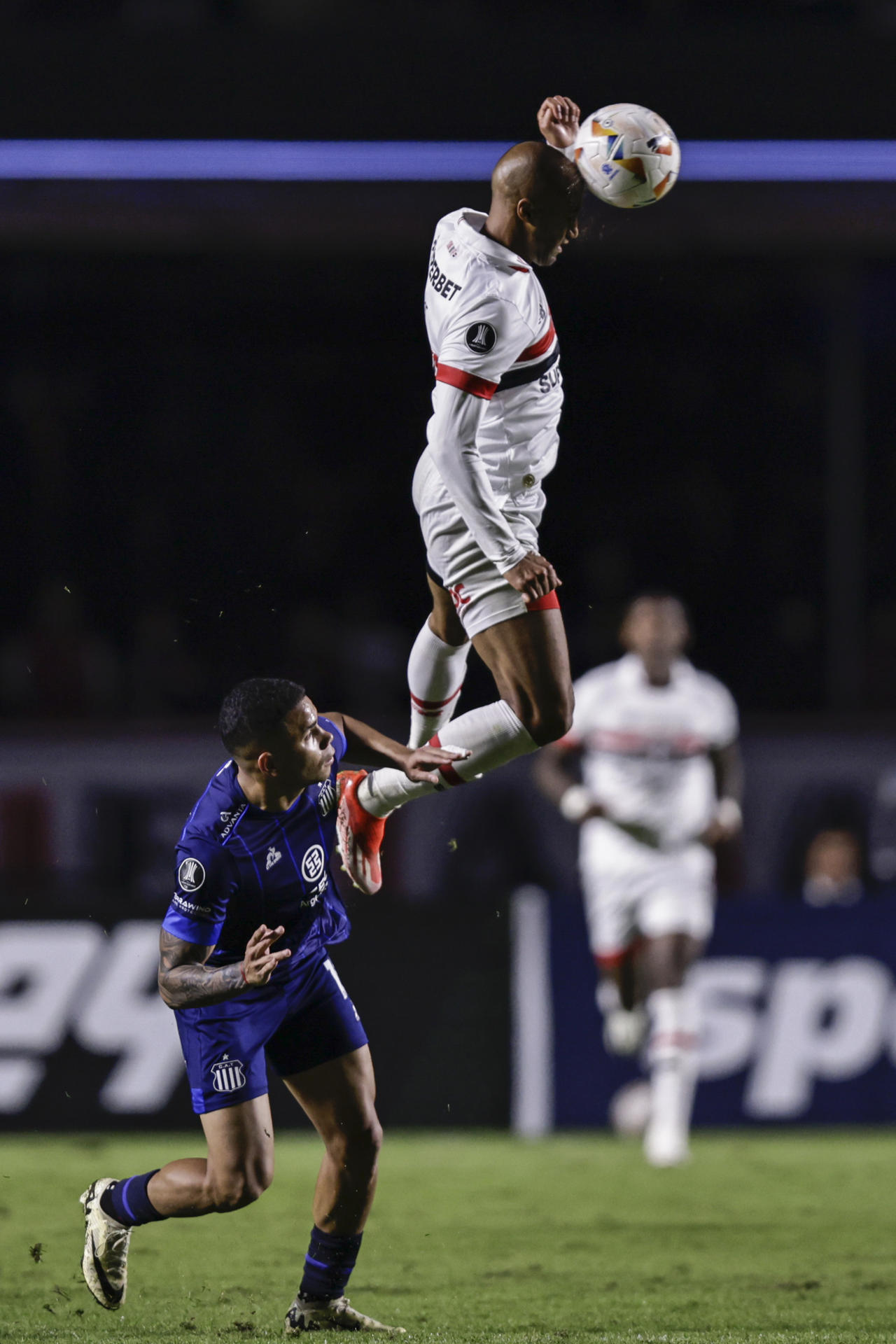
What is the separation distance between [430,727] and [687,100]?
26.4 feet

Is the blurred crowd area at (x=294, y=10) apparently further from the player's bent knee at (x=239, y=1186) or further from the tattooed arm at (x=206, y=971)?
the player's bent knee at (x=239, y=1186)

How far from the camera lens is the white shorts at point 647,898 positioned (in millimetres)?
8477

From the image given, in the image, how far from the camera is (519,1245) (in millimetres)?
6551

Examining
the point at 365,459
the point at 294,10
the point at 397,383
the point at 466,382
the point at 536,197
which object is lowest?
the point at 466,382

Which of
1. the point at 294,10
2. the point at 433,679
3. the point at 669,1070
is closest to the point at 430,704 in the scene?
the point at 433,679

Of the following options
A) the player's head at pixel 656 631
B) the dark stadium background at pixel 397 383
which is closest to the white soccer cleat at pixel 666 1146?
the player's head at pixel 656 631

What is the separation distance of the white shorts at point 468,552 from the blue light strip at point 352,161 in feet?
24.4

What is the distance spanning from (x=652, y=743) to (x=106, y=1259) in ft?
14.8

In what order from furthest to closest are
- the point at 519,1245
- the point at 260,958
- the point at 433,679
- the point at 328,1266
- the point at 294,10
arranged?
the point at 294,10, the point at 519,1245, the point at 433,679, the point at 328,1266, the point at 260,958

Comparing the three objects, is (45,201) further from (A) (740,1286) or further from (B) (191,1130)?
(A) (740,1286)

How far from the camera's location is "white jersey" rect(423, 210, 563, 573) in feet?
15.2

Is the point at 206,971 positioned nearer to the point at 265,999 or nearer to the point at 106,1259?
the point at 265,999

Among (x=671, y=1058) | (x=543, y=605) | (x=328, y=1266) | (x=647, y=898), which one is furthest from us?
(x=647, y=898)

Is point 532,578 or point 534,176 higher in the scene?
point 534,176
